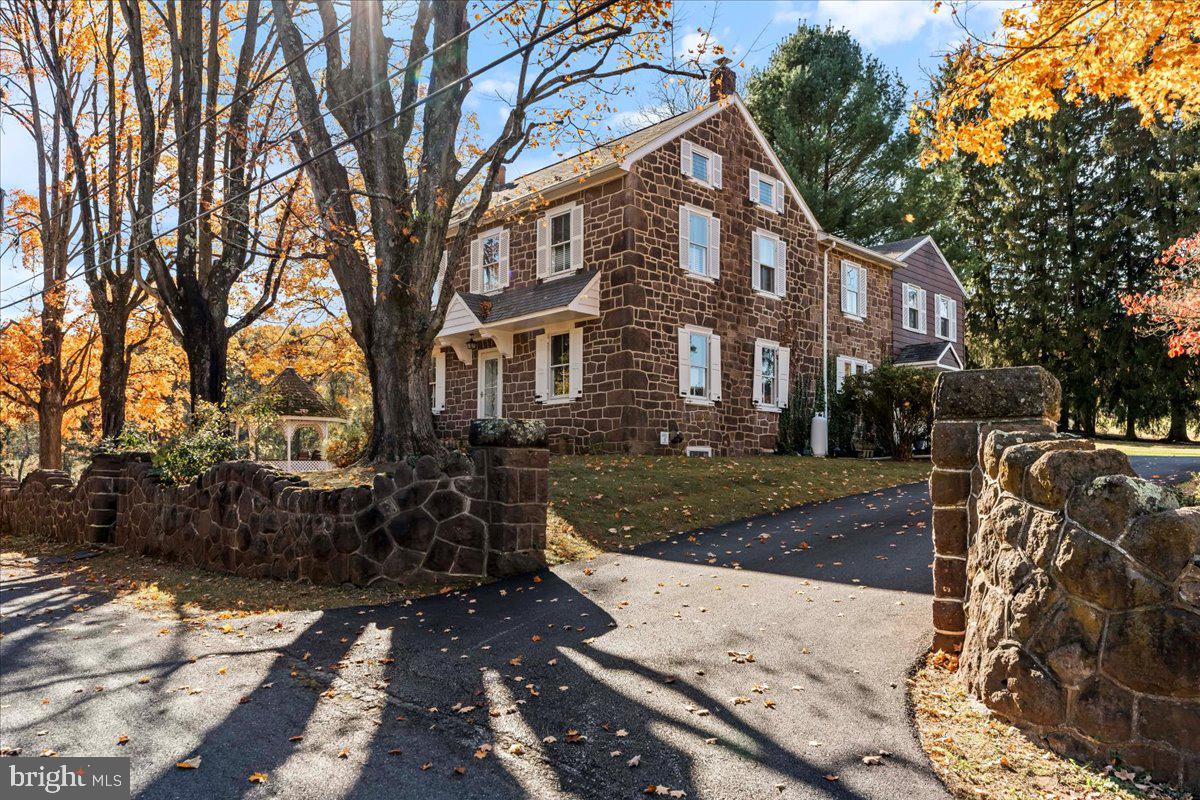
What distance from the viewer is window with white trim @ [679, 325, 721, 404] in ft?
59.4

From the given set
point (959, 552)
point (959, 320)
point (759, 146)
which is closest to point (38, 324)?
point (759, 146)

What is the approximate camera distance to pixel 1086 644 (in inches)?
145

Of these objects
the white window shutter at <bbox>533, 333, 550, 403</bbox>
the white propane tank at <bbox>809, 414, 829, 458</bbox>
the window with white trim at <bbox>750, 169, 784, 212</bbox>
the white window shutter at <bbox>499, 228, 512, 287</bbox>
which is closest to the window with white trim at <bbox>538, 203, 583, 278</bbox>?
the white window shutter at <bbox>499, 228, 512, 287</bbox>

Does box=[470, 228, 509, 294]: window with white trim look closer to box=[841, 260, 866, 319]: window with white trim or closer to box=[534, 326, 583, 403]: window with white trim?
box=[534, 326, 583, 403]: window with white trim

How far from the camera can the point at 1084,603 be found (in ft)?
12.2

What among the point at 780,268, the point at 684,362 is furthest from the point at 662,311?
the point at 780,268

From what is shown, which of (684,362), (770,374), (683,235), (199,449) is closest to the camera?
(199,449)

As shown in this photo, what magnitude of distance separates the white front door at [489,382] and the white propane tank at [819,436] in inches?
342

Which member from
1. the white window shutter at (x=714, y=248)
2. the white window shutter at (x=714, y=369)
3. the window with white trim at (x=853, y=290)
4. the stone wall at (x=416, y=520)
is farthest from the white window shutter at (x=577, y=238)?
the stone wall at (x=416, y=520)

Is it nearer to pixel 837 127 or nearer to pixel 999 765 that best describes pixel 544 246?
pixel 999 765

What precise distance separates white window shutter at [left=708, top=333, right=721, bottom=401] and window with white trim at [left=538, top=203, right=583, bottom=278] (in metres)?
3.81

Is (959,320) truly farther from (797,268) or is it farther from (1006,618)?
(1006,618)

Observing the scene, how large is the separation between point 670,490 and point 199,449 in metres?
7.23

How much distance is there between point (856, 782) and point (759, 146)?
19.8 meters
